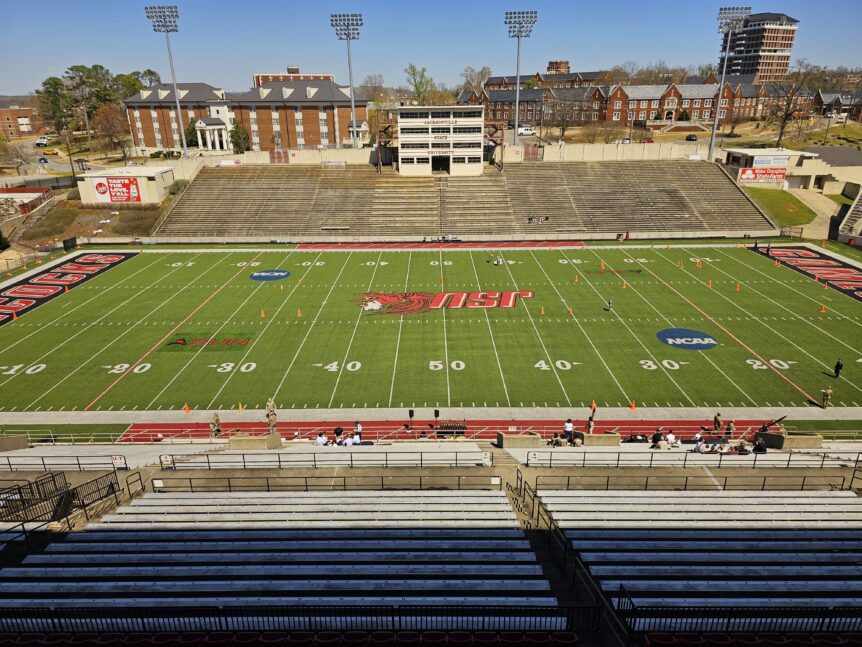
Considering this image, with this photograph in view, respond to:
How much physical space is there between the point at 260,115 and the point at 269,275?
58133 mm

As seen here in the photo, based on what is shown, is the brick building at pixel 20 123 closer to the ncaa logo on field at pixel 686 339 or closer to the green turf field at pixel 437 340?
the green turf field at pixel 437 340

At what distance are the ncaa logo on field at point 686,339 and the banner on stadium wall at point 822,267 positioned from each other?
14.0 meters

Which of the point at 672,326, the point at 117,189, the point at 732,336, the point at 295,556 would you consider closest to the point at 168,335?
the point at 295,556

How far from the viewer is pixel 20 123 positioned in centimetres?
14712

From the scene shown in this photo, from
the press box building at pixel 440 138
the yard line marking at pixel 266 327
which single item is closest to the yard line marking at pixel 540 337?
the yard line marking at pixel 266 327

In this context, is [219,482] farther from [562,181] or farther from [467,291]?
[562,181]

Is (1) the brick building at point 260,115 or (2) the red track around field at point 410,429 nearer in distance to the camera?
(2) the red track around field at point 410,429

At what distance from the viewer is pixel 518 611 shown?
9.95 meters

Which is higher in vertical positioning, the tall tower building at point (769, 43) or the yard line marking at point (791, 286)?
the tall tower building at point (769, 43)

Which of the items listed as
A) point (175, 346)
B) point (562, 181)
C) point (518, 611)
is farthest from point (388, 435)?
point (562, 181)

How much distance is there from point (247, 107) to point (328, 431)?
270 ft

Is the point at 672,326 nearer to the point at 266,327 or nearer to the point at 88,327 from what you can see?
the point at 266,327

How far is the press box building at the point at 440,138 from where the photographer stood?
6319 centimetres

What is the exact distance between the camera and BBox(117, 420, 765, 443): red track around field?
22.6 meters
